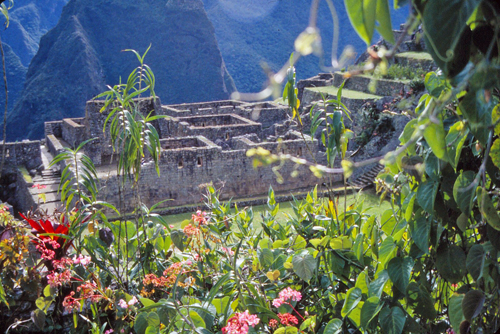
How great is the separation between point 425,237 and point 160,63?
5043 centimetres

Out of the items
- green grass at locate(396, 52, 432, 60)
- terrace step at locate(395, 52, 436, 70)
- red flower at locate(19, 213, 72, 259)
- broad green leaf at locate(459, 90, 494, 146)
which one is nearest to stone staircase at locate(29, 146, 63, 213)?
red flower at locate(19, 213, 72, 259)

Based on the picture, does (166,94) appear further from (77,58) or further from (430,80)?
(430,80)

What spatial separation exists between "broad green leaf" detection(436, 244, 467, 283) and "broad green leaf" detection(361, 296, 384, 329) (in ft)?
0.67

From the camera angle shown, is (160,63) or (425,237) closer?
(425,237)

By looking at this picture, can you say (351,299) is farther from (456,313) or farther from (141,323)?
(141,323)

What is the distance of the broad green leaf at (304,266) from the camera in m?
1.58

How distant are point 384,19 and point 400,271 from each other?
0.98 meters

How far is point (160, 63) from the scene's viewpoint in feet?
161

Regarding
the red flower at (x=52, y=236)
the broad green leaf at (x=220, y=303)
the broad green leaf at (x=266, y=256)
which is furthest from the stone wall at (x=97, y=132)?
the broad green leaf at (x=220, y=303)

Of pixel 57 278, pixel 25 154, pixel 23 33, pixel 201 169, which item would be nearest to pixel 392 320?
pixel 57 278

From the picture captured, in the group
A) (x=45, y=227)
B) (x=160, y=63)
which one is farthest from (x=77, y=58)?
(x=45, y=227)

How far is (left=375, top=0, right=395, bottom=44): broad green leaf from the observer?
1.51 feet

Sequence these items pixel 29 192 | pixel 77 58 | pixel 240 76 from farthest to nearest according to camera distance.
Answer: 1. pixel 240 76
2. pixel 77 58
3. pixel 29 192

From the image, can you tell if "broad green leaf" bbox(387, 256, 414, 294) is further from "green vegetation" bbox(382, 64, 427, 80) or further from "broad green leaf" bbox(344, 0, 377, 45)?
"green vegetation" bbox(382, 64, 427, 80)
